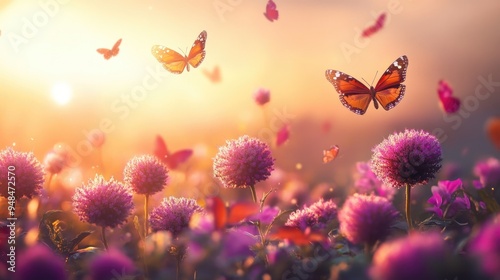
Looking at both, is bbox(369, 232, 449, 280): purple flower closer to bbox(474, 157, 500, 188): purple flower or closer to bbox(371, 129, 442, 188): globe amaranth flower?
bbox(371, 129, 442, 188): globe amaranth flower

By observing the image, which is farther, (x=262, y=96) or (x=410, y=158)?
(x=262, y=96)

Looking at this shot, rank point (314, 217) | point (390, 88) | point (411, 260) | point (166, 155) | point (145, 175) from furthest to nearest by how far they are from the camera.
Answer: point (166, 155), point (390, 88), point (145, 175), point (314, 217), point (411, 260)

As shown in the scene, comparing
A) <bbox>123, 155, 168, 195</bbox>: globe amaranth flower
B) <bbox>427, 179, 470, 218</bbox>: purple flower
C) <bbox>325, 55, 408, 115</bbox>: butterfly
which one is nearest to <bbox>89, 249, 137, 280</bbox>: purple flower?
<bbox>123, 155, 168, 195</bbox>: globe amaranth flower

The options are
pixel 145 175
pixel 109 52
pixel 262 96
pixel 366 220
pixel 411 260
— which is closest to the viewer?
pixel 411 260

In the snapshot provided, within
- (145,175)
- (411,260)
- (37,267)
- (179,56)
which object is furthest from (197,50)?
(411,260)

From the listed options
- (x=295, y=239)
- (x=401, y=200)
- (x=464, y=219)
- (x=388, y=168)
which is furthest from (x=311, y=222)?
(x=401, y=200)

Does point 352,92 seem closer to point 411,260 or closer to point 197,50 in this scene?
point 197,50
